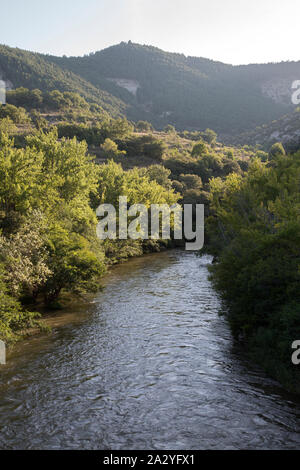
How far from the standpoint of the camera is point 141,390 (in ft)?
49.8

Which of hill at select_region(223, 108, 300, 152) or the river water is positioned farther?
hill at select_region(223, 108, 300, 152)

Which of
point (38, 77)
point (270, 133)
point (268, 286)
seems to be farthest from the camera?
point (38, 77)

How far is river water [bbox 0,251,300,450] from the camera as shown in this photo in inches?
470

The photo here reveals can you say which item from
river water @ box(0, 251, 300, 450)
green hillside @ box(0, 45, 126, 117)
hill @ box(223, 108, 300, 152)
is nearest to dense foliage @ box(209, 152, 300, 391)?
river water @ box(0, 251, 300, 450)

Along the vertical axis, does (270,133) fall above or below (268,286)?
above

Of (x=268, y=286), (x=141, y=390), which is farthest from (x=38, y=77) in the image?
(x=141, y=390)

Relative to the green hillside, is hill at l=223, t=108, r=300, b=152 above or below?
below

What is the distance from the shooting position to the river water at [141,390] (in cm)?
1195

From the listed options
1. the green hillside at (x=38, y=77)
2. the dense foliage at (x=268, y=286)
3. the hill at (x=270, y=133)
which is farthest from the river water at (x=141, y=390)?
the green hillside at (x=38, y=77)

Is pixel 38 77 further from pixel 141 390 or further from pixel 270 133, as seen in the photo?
pixel 141 390

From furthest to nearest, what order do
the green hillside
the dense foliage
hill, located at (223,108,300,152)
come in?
the green hillside → hill, located at (223,108,300,152) → the dense foliage

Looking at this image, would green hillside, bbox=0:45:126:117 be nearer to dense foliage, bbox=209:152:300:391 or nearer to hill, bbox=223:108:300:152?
hill, bbox=223:108:300:152
